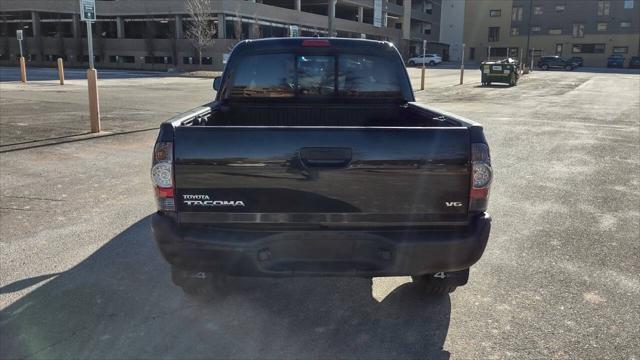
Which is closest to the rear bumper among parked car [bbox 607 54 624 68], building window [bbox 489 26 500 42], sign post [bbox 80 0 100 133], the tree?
sign post [bbox 80 0 100 133]

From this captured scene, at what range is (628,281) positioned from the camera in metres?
4.38

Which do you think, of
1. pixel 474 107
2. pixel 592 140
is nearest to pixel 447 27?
pixel 474 107

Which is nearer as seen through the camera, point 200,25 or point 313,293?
point 313,293

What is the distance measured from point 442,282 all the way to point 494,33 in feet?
306

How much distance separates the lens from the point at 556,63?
61.6 metres

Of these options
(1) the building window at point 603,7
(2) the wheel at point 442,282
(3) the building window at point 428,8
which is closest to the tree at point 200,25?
(2) the wheel at point 442,282

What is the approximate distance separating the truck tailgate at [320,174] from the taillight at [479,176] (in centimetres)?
5

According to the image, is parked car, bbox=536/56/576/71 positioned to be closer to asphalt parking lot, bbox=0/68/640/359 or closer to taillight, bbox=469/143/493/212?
asphalt parking lot, bbox=0/68/640/359

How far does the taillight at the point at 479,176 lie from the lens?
314 centimetres

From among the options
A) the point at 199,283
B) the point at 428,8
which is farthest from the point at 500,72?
the point at 428,8

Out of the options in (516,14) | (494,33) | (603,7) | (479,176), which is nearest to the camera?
(479,176)

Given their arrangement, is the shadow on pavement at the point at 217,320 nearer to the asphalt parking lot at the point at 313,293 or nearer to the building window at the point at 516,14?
the asphalt parking lot at the point at 313,293

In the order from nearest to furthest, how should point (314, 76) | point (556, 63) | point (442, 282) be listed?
point (442, 282) < point (314, 76) < point (556, 63)

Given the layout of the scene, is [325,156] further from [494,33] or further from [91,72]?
[494,33]
